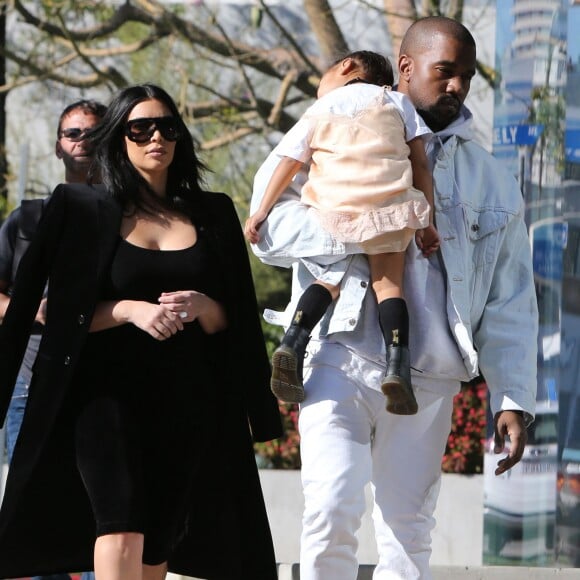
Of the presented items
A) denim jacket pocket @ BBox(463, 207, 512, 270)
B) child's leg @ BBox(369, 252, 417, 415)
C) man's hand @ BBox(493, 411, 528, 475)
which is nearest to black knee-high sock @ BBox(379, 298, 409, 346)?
child's leg @ BBox(369, 252, 417, 415)

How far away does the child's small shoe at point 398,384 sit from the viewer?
3893 millimetres

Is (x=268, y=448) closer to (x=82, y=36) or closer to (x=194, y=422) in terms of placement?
(x=82, y=36)

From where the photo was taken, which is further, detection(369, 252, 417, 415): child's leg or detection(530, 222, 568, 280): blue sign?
detection(530, 222, 568, 280): blue sign

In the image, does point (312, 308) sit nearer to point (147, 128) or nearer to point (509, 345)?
point (509, 345)

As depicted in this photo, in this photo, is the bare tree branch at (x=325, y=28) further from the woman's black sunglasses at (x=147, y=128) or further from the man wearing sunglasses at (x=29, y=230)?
the woman's black sunglasses at (x=147, y=128)

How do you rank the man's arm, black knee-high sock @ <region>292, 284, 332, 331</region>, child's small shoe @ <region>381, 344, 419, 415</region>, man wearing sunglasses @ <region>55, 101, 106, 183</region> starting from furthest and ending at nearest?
man wearing sunglasses @ <region>55, 101, 106, 183</region>, the man's arm, black knee-high sock @ <region>292, 284, 332, 331</region>, child's small shoe @ <region>381, 344, 419, 415</region>

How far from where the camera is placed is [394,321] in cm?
Result: 398

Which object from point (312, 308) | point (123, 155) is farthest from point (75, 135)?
point (312, 308)

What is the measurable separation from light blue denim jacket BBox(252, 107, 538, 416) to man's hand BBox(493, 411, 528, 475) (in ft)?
0.09

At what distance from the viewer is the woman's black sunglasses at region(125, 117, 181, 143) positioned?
435cm

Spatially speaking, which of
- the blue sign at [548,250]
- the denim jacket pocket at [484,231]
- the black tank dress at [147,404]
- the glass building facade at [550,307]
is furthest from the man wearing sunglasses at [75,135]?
the blue sign at [548,250]

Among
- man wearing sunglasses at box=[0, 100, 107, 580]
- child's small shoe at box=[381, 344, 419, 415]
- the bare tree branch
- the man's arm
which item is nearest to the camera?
child's small shoe at box=[381, 344, 419, 415]

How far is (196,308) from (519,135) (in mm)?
3031

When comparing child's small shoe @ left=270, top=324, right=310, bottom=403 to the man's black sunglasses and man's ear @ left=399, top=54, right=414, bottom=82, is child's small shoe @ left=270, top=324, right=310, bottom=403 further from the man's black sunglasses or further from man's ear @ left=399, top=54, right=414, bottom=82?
the man's black sunglasses
